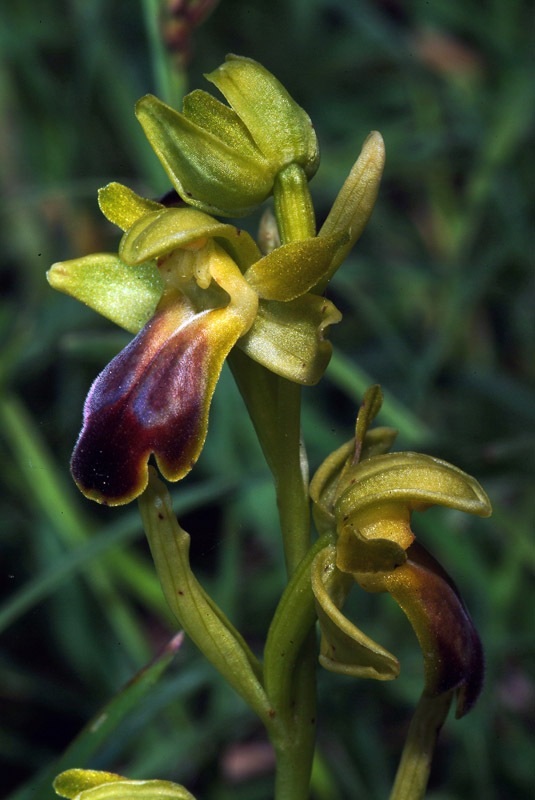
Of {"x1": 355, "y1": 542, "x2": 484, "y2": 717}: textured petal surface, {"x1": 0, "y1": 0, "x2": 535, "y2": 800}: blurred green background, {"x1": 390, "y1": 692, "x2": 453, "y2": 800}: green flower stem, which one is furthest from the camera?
{"x1": 0, "y1": 0, "x2": 535, "y2": 800}: blurred green background

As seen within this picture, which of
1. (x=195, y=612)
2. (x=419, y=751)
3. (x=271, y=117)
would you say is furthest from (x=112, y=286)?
(x=419, y=751)

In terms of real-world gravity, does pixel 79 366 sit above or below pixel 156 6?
below

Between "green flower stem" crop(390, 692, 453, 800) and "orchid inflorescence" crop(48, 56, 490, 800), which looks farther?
"green flower stem" crop(390, 692, 453, 800)

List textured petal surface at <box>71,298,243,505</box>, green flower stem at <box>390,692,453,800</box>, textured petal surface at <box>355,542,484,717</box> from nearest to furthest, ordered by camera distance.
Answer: textured petal surface at <box>71,298,243,505</box>
textured petal surface at <box>355,542,484,717</box>
green flower stem at <box>390,692,453,800</box>

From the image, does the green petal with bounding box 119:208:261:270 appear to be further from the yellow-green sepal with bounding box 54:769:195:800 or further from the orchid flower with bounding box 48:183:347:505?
the yellow-green sepal with bounding box 54:769:195:800

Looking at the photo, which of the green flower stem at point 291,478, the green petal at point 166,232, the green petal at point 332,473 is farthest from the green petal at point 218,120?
the green petal at point 332,473

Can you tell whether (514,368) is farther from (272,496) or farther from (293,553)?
(293,553)

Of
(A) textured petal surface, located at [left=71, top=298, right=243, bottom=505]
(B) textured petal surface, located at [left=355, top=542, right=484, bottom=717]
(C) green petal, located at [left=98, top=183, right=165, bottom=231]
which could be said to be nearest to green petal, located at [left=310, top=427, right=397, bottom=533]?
(B) textured petal surface, located at [left=355, top=542, right=484, bottom=717]

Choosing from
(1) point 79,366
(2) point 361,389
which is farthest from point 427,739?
(1) point 79,366
